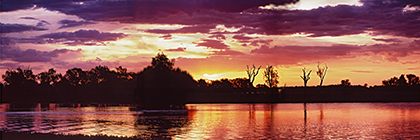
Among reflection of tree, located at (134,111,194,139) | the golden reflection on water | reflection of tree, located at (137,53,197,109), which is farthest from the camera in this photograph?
reflection of tree, located at (137,53,197,109)

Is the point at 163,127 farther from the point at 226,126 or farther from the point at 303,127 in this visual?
the point at 303,127

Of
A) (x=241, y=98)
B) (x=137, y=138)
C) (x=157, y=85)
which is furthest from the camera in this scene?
(x=241, y=98)

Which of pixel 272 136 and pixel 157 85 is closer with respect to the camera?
pixel 272 136

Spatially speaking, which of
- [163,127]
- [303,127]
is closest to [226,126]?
[163,127]

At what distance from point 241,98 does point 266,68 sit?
1810cm

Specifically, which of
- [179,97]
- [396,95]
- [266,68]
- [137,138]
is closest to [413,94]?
[396,95]

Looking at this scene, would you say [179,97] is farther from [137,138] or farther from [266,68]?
[137,138]

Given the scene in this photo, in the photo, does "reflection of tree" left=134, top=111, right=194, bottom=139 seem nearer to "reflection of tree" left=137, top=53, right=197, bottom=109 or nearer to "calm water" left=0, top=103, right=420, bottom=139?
"calm water" left=0, top=103, right=420, bottom=139

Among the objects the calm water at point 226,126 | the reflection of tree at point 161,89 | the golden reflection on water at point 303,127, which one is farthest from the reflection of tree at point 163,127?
the reflection of tree at point 161,89

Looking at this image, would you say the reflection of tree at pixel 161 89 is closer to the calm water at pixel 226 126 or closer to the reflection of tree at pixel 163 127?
the calm water at pixel 226 126

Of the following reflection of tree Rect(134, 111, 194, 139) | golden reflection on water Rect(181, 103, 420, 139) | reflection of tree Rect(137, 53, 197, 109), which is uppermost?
reflection of tree Rect(137, 53, 197, 109)

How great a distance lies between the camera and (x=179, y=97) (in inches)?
4825

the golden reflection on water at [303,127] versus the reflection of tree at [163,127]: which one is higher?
the reflection of tree at [163,127]

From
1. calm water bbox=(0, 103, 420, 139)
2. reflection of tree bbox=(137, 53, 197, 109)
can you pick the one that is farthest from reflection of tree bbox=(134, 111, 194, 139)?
reflection of tree bbox=(137, 53, 197, 109)
